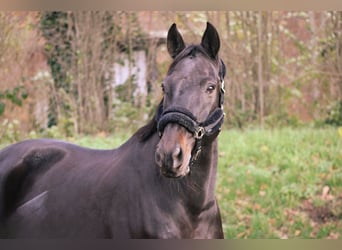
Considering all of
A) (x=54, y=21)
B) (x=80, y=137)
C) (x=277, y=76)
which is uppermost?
(x=54, y=21)

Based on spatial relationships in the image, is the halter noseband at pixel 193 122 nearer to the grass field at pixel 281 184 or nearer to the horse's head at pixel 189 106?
the horse's head at pixel 189 106

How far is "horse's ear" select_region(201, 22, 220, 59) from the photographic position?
103 inches

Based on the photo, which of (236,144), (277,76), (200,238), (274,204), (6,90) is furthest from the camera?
(277,76)

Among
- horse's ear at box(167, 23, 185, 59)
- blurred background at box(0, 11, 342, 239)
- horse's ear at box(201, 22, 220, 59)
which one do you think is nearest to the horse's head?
horse's ear at box(201, 22, 220, 59)

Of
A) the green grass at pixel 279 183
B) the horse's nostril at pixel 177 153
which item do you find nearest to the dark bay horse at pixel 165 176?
the horse's nostril at pixel 177 153

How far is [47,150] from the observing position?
3328mm

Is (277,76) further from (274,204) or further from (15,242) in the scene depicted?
(15,242)

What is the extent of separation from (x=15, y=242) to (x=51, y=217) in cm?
36

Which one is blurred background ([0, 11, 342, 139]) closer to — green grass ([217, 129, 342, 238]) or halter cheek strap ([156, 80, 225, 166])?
green grass ([217, 129, 342, 238])

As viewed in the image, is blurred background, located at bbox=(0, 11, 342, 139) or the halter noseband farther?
blurred background, located at bbox=(0, 11, 342, 139)

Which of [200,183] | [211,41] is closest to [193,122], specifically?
[200,183]

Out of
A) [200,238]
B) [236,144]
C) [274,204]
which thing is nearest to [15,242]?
[200,238]

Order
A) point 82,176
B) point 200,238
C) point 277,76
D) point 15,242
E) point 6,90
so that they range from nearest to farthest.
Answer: point 200,238 → point 82,176 → point 15,242 → point 6,90 → point 277,76

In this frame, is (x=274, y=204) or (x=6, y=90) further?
(x=6, y=90)
